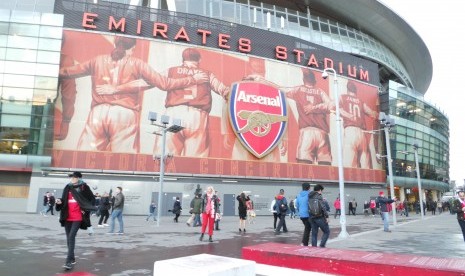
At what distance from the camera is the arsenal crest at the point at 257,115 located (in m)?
32.9

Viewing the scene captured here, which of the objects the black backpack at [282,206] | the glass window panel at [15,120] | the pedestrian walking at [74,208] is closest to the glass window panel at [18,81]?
the glass window panel at [15,120]

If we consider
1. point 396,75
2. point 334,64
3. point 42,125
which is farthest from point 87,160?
point 396,75

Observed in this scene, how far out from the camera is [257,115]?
33625 mm

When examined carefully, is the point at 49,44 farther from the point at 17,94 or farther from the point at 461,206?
the point at 461,206

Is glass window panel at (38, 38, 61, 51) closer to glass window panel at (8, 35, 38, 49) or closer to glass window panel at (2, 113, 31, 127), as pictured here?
glass window panel at (8, 35, 38, 49)

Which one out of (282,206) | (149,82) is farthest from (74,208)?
(149,82)

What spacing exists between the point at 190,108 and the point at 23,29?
49.1ft

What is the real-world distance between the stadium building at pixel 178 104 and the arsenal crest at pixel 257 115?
10cm

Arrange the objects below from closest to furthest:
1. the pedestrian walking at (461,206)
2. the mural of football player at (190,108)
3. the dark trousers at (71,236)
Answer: the dark trousers at (71,236), the pedestrian walking at (461,206), the mural of football player at (190,108)

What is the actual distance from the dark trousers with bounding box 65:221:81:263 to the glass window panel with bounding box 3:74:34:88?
1014 inches

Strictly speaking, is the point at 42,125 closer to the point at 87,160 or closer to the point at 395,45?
the point at 87,160

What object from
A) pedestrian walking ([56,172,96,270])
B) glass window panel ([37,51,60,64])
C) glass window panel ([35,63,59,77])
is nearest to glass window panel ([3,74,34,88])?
glass window panel ([35,63,59,77])

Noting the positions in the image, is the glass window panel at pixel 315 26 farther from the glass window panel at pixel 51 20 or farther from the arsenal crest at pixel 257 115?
the glass window panel at pixel 51 20

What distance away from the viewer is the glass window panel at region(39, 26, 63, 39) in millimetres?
29509
